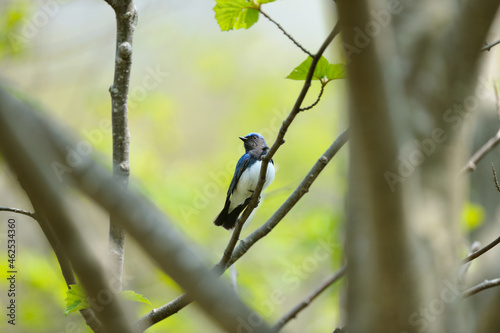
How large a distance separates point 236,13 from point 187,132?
10002mm

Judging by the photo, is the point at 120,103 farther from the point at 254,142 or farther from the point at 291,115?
the point at 254,142

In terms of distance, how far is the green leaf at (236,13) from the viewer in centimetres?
244

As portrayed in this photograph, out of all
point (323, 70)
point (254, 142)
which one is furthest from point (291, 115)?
point (254, 142)

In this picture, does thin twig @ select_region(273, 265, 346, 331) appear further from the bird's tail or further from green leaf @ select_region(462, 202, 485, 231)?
the bird's tail

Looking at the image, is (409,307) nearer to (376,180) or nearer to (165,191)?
(376,180)

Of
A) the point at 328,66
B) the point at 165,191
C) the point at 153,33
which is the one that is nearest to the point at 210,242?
the point at 165,191

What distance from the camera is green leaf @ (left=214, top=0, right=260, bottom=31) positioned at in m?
2.44

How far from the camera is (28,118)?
3.33 feet

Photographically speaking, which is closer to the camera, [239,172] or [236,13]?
[236,13]

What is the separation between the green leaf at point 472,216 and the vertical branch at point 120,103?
2.31m

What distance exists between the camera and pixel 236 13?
8.34 ft

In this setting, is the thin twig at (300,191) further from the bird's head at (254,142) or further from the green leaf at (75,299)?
the bird's head at (254,142)

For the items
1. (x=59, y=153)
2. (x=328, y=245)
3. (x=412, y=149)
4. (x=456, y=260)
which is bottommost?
(x=328, y=245)

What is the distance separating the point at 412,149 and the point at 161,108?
28.1ft
